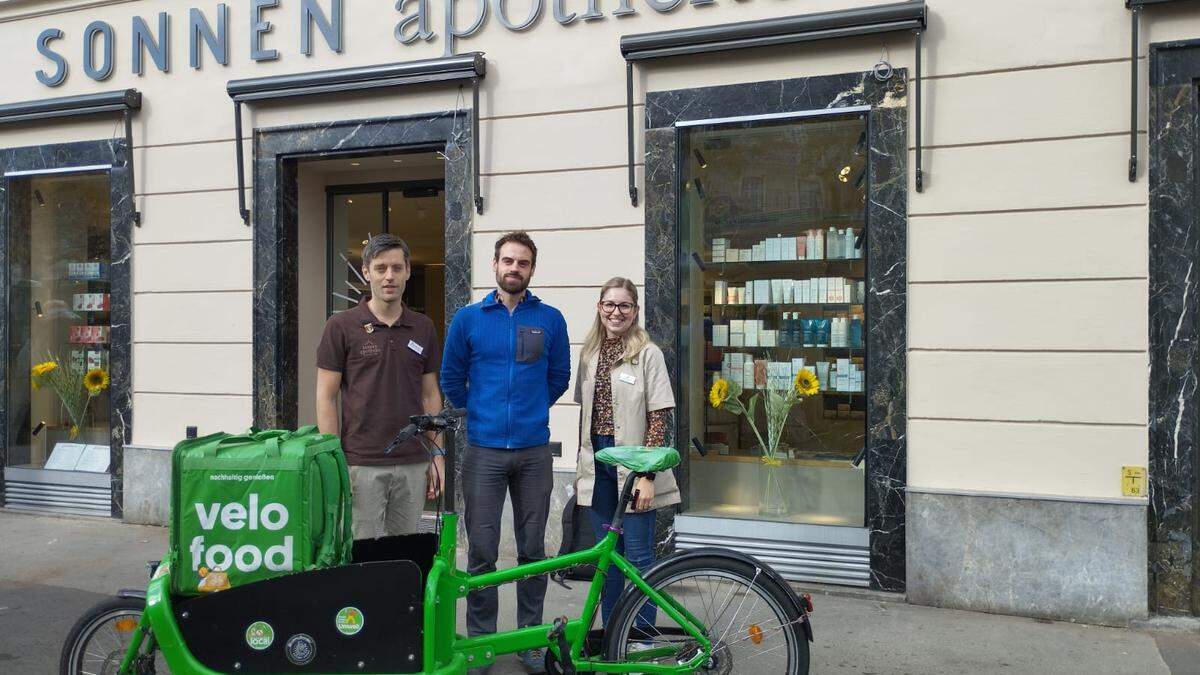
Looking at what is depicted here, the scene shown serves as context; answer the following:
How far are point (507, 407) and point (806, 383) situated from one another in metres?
2.80

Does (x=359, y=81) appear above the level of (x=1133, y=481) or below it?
above

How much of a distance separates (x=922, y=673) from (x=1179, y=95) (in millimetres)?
3356

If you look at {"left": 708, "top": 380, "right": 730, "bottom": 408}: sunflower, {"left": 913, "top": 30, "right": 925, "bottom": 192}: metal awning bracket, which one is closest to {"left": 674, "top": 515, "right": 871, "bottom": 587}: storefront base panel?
{"left": 708, "top": 380, "right": 730, "bottom": 408}: sunflower

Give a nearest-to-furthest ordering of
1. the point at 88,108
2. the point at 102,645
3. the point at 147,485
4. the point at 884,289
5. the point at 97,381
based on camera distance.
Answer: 1. the point at 102,645
2. the point at 884,289
3. the point at 147,485
4. the point at 88,108
5. the point at 97,381

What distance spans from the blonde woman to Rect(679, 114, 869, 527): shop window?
199cm

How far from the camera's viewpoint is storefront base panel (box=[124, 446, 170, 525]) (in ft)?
25.7

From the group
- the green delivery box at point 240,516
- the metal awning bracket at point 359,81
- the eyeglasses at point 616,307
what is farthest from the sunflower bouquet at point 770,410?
the green delivery box at point 240,516

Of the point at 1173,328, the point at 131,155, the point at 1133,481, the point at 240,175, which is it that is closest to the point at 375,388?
the point at 240,175

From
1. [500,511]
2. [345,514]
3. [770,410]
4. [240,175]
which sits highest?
[240,175]

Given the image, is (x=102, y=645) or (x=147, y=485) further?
(x=147, y=485)

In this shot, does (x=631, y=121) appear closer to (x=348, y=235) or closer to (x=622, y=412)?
(x=622, y=412)

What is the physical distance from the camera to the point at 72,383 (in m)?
8.70

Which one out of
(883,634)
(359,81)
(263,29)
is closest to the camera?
(883,634)

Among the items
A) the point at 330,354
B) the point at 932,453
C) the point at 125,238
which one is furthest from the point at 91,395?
the point at 932,453
